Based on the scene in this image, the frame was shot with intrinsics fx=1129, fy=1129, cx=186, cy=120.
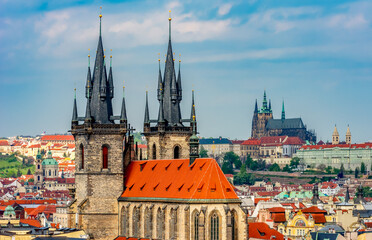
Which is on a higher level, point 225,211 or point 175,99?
point 175,99

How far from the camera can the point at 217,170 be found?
292ft

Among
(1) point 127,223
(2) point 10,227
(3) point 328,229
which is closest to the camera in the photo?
(1) point 127,223

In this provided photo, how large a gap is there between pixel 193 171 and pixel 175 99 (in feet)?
47.1

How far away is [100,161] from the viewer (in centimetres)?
9788

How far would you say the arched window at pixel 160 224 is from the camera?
91094 millimetres

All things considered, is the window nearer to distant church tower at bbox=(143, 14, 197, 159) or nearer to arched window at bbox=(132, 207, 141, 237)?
arched window at bbox=(132, 207, 141, 237)

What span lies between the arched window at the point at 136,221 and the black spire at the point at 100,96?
8301mm

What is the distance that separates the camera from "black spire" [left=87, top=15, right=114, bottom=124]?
97.6 meters

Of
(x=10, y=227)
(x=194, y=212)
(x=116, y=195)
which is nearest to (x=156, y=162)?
(x=116, y=195)

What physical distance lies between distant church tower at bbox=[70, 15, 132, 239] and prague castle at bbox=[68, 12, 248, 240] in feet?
0.28

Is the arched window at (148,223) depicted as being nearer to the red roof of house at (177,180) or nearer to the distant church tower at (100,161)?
the red roof of house at (177,180)

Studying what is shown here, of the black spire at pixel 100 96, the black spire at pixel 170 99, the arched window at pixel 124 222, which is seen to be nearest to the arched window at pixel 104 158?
the black spire at pixel 100 96

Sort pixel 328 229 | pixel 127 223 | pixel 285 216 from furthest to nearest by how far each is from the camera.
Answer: pixel 285 216 < pixel 328 229 < pixel 127 223

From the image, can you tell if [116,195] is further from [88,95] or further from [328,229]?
[328,229]
